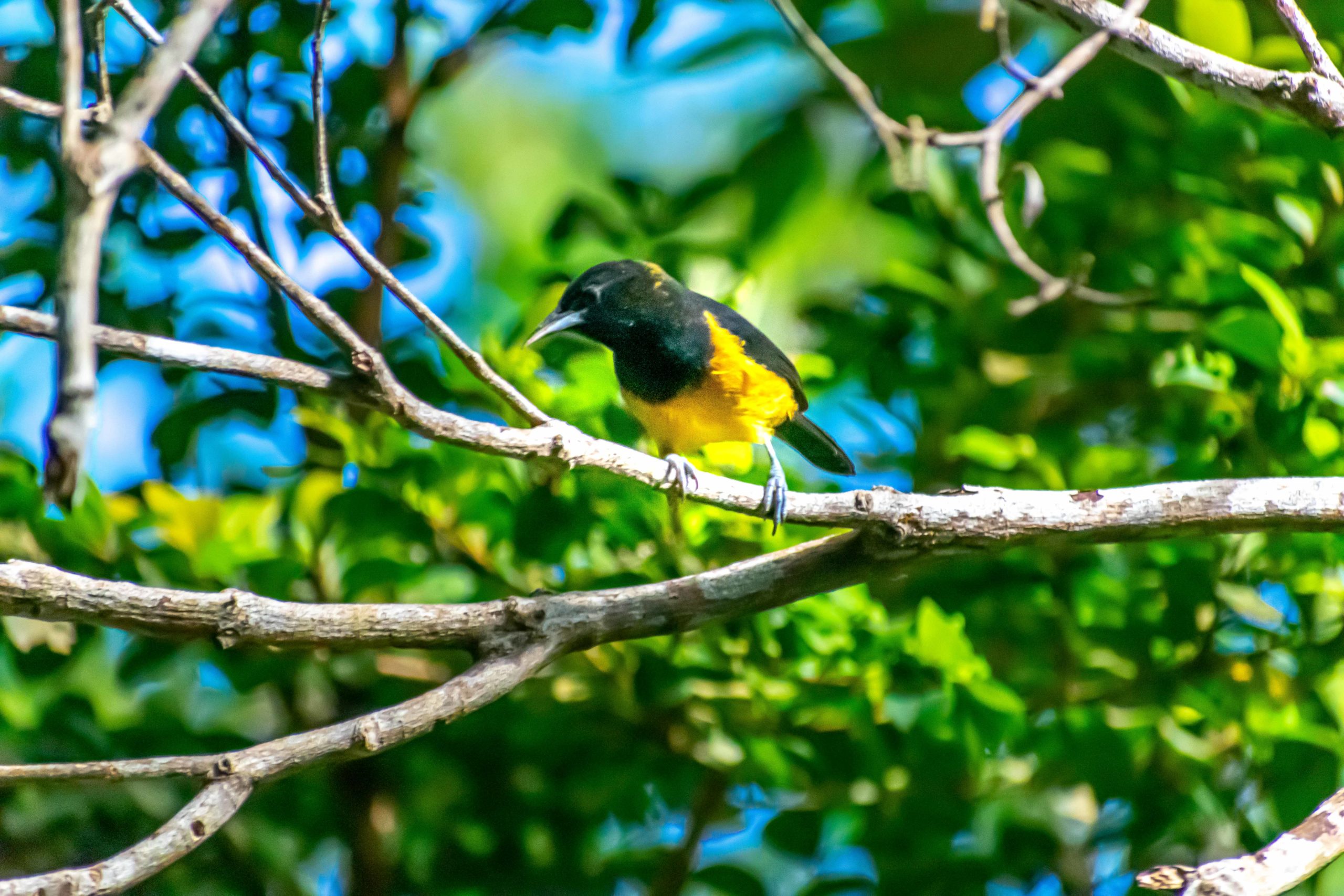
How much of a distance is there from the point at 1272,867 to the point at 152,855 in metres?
1.33

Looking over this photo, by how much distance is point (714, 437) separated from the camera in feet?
9.62

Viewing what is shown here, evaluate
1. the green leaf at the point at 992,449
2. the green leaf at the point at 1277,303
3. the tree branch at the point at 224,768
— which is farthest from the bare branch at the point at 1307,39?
the tree branch at the point at 224,768

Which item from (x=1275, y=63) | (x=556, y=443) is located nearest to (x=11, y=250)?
(x=556, y=443)

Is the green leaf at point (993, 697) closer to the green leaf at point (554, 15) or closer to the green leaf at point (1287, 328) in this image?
the green leaf at point (1287, 328)

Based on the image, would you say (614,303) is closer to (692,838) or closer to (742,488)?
(742,488)

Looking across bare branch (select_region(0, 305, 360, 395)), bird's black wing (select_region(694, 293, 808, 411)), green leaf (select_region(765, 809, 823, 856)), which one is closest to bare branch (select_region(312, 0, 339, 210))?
bare branch (select_region(0, 305, 360, 395))

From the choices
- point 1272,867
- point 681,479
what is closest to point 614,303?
point 681,479

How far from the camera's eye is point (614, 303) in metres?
2.88

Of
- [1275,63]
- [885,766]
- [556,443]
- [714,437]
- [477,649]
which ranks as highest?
[1275,63]

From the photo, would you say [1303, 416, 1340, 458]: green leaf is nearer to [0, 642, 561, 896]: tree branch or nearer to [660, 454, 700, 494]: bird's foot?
[660, 454, 700, 494]: bird's foot

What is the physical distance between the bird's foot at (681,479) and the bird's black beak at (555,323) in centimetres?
78

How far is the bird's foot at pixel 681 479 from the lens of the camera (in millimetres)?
1818

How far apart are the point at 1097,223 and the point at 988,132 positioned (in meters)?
1.16

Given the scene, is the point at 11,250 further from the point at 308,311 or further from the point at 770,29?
the point at 770,29
